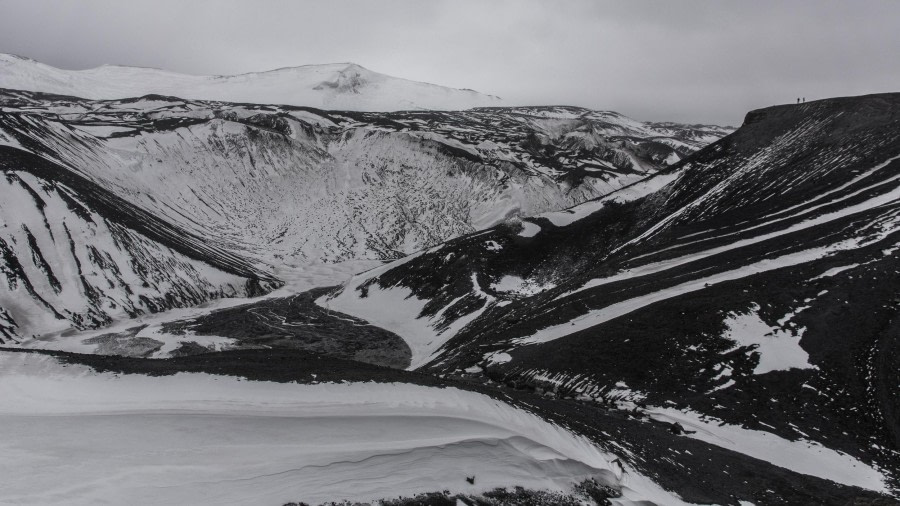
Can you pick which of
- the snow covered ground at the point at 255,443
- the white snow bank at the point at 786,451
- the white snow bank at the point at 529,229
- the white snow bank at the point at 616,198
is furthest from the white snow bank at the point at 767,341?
the white snow bank at the point at 616,198

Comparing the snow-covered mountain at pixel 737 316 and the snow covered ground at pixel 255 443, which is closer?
the snow covered ground at pixel 255 443

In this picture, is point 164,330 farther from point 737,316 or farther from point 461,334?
point 737,316

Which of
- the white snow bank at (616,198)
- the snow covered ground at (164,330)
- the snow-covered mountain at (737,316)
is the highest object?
the white snow bank at (616,198)

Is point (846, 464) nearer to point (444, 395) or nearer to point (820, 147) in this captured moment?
point (444, 395)

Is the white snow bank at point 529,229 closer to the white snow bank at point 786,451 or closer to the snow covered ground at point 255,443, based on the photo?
the white snow bank at point 786,451

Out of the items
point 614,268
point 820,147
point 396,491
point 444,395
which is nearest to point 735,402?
point 444,395

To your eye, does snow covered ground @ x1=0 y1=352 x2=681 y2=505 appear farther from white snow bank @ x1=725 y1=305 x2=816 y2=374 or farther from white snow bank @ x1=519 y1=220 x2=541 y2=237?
white snow bank @ x1=519 y1=220 x2=541 y2=237

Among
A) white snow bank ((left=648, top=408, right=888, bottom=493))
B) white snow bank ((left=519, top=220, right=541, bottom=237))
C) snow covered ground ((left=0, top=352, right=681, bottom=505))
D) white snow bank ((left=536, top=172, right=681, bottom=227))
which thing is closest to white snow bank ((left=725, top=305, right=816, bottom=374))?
white snow bank ((left=648, top=408, right=888, bottom=493))

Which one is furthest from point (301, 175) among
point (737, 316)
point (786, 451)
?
point (786, 451)
